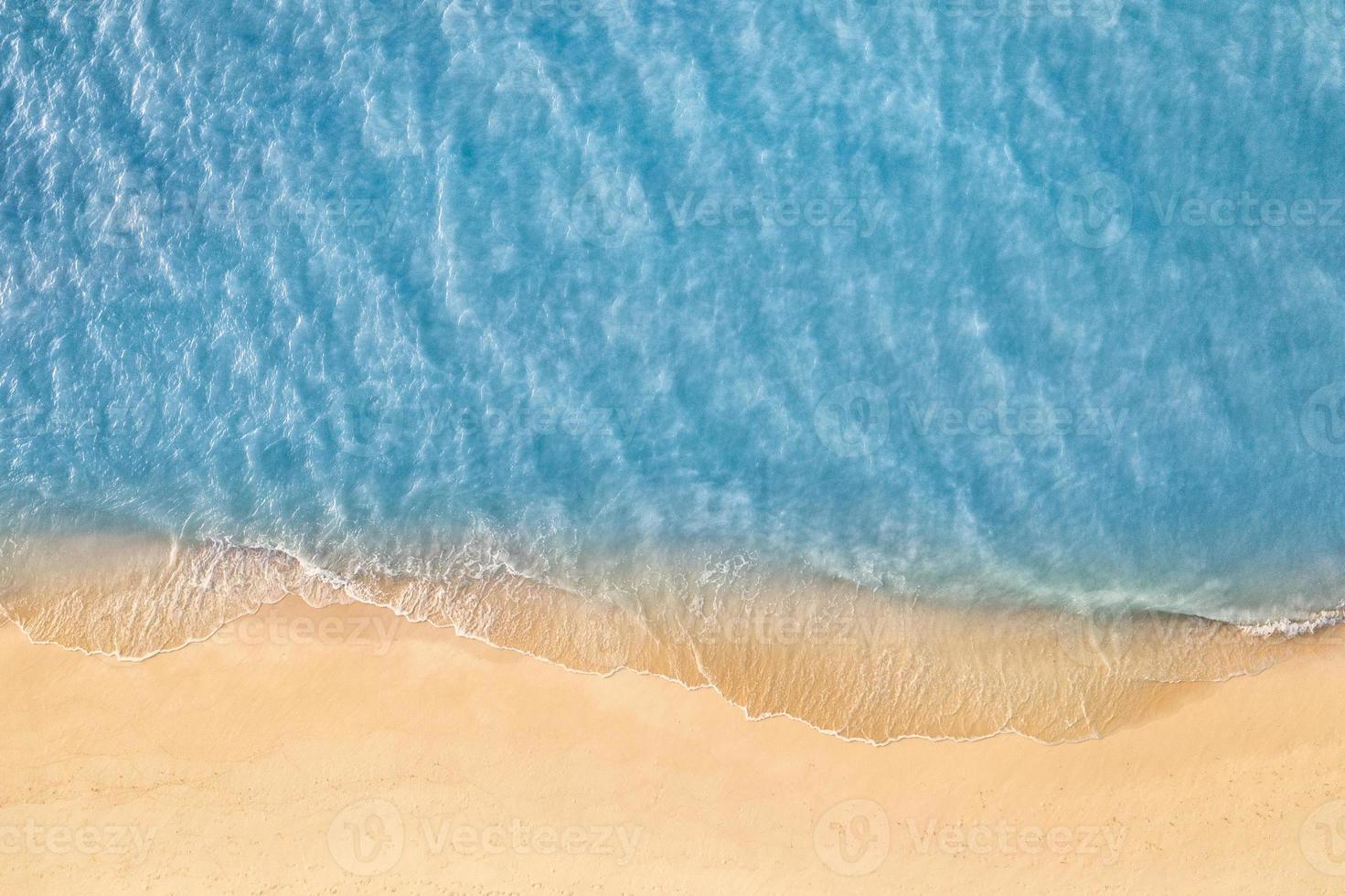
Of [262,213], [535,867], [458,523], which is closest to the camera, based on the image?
[535,867]

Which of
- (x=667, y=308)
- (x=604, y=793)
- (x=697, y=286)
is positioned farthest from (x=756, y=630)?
(x=697, y=286)

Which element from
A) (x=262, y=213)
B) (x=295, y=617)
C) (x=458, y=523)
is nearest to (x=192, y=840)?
(x=295, y=617)

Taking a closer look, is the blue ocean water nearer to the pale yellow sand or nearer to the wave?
the wave

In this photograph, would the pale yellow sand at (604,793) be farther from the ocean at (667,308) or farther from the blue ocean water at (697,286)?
the blue ocean water at (697,286)

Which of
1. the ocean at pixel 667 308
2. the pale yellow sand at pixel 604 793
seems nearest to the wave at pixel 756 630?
the ocean at pixel 667 308

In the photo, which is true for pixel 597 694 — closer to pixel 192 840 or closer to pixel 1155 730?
pixel 192 840

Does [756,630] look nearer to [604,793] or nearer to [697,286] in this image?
[604,793]

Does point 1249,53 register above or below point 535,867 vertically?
above
